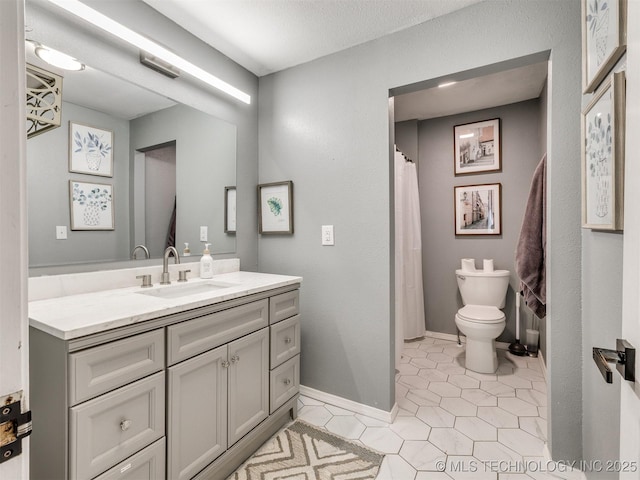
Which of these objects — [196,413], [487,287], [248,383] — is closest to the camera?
[196,413]

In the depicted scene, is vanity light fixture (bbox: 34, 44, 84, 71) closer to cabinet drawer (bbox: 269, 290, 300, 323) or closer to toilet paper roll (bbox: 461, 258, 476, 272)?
cabinet drawer (bbox: 269, 290, 300, 323)

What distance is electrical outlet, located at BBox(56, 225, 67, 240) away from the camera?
4.38 feet

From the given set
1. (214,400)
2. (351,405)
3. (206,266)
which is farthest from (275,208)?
(351,405)

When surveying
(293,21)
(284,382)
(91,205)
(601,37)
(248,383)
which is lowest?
(284,382)

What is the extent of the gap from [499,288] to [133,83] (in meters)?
3.10

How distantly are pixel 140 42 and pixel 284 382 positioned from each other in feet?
6.31

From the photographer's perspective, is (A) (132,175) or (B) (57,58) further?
(A) (132,175)

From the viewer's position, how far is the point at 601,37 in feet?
3.38

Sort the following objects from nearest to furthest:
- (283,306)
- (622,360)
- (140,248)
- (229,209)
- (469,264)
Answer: (622,360)
(140,248)
(283,306)
(229,209)
(469,264)

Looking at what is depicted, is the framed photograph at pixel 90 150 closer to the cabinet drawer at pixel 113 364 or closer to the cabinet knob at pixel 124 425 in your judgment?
the cabinet drawer at pixel 113 364

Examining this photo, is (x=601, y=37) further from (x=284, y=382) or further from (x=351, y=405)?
(x=351, y=405)

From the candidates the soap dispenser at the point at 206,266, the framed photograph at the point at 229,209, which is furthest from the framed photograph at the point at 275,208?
the soap dispenser at the point at 206,266

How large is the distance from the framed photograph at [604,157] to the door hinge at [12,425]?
144 centimetres

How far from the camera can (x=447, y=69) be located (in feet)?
5.51
